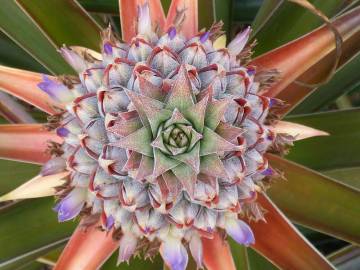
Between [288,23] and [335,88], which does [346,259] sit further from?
[288,23]

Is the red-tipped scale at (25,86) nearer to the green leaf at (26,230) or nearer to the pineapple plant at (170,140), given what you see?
the pineapple plant at (170,140)

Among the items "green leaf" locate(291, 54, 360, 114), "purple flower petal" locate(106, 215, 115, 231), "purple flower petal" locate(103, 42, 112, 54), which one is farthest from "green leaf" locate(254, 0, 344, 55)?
"purple flower petal" locate(106, 215, 115, 231)

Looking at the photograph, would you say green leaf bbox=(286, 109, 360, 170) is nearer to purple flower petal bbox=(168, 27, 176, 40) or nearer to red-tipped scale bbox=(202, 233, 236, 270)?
red-tipped scale bbox=(202, 233, 236, 270)

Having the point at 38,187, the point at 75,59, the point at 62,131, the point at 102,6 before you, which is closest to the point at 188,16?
the point at 75,59

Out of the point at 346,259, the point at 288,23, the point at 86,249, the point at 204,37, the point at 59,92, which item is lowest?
the point at 346,259

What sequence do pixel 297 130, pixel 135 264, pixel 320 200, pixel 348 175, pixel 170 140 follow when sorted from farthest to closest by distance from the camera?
pixel 348 175 → pixel 135 264 → pixel 320 200 → pixel 297 130 → pixel 170 140

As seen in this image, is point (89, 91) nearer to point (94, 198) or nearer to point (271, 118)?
point (94, 198)

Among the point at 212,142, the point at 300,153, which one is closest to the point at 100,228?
the point at 212,142
